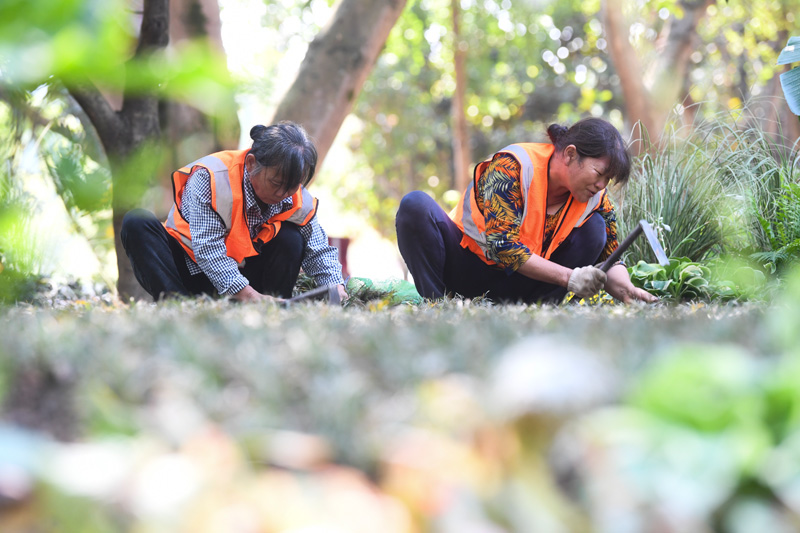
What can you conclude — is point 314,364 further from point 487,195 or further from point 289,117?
point 289,117

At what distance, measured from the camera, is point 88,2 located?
26.0 inches

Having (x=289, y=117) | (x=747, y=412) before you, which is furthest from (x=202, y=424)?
(x=289, y=117)

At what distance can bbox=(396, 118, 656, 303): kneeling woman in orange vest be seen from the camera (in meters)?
3.36

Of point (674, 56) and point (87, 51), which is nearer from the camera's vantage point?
point (87, 51)

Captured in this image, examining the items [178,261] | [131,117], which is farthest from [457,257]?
[131,117]

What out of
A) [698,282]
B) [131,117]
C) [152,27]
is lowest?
[698,282]

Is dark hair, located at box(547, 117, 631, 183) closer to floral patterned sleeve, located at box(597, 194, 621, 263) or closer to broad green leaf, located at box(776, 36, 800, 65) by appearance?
floral patterned sleeve, located at box(597, 194, 621, 263)

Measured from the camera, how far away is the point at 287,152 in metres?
A: 3.19

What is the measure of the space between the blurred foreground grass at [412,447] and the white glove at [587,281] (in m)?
2.07

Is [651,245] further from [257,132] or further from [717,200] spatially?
[257,132]

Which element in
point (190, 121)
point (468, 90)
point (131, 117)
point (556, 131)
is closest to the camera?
point (556, 131)

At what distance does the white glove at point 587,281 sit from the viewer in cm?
320

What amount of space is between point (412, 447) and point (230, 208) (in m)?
2.62

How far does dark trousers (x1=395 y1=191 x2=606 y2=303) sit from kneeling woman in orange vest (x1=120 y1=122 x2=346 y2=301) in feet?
1.46
